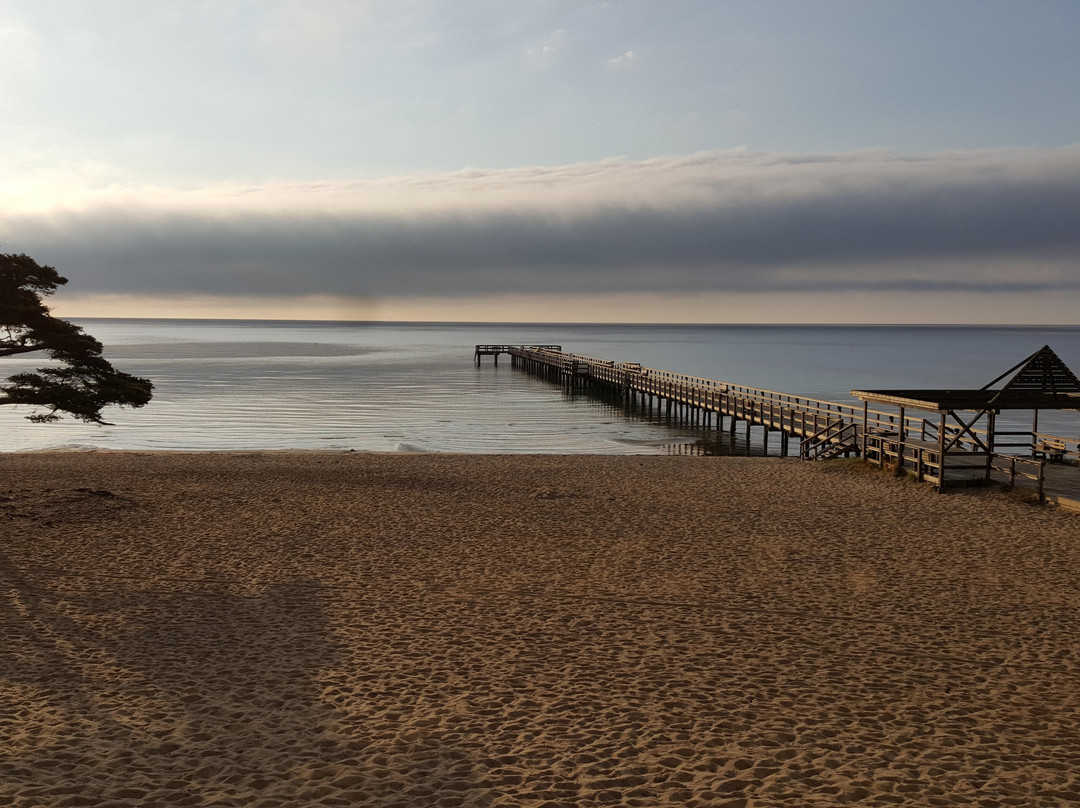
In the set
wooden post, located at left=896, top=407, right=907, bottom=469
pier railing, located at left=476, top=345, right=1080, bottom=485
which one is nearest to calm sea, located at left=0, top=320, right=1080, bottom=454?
pier railing, located at left=476, top=345, right=1080, bottom=485

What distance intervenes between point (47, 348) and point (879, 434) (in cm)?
2113

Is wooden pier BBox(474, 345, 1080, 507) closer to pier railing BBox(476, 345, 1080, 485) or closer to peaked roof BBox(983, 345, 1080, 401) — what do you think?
pier railing BBox(476, 345, 1080, 485)

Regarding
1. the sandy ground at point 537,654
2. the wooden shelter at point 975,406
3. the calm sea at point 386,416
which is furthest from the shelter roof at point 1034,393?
the calm sea at point 386,416

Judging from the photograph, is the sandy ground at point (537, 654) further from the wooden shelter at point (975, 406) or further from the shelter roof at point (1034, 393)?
the shelter roof at point (1034, 393)

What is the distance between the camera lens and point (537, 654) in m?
9.49

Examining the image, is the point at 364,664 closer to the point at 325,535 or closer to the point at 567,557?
the point at 567,557

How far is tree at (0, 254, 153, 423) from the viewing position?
51.6 ft

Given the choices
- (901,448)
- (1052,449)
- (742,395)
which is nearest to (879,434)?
(901,448)

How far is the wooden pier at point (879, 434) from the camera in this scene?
19.7 metres

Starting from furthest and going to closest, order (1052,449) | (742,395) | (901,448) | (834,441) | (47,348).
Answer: (742,395) < (834,441) < (901,448) < (1052,449) < (47,348)

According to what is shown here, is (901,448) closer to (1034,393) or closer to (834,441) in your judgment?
(1034,393)

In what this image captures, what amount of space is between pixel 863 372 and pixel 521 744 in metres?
101

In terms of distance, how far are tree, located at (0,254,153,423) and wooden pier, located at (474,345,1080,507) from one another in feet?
57.8

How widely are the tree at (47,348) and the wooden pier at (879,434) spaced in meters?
17.6
